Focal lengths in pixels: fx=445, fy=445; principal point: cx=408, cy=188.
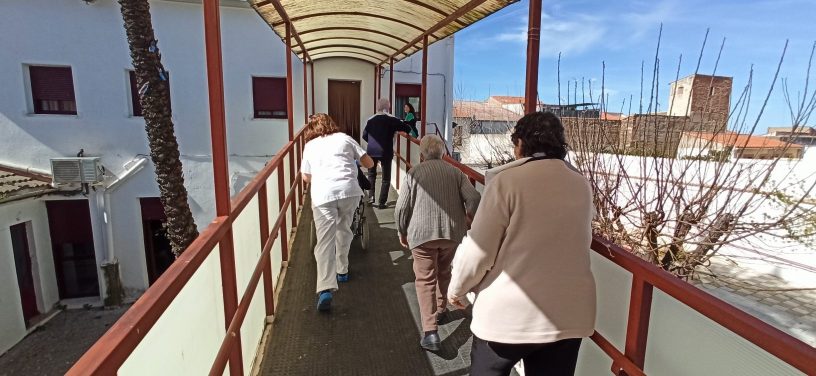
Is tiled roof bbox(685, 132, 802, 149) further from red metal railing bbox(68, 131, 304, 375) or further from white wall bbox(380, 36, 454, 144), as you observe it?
white wall bbox(380, 36, 454, 144)

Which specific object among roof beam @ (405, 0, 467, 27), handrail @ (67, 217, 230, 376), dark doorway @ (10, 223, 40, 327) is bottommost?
dark doorway @ (10, 223, 40, 327)

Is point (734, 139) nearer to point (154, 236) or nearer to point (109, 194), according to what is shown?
point (154, 236)

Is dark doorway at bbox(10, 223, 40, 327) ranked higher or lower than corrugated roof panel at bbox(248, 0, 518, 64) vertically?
lower

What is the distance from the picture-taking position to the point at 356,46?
336 inches

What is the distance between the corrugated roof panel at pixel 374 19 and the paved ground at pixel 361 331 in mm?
2668

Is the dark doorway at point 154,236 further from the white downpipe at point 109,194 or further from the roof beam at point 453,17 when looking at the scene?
the roof beam at point 453,17

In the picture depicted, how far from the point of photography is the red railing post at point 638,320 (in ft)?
5.66

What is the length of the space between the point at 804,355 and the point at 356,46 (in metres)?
8.32

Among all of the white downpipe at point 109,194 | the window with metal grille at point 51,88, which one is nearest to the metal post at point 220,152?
the white downpipe at point 109,194

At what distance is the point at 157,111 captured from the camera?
8172 mm

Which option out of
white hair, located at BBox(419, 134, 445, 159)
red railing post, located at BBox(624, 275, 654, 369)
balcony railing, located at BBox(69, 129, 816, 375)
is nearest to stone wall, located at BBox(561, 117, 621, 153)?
white hair, located at BBox(419, 134, 445, 159)

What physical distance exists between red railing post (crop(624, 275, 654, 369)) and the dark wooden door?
1307 cm

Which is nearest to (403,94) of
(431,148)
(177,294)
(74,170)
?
(74,170)

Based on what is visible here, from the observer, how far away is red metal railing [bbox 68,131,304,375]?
100 cm
